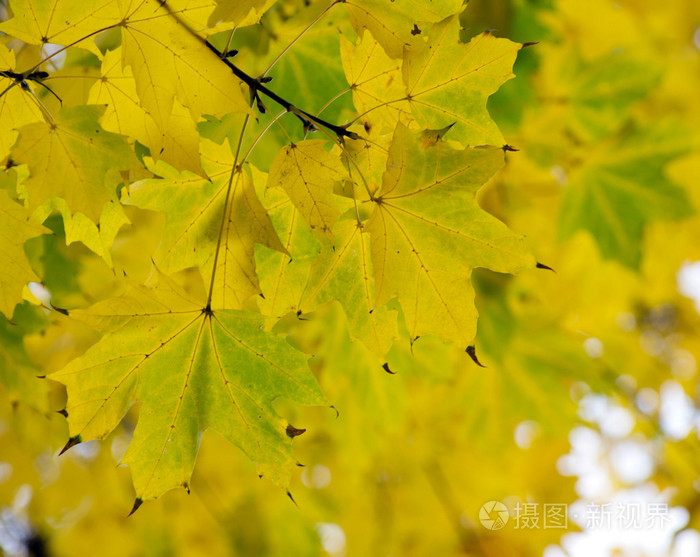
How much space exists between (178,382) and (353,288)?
290 millimetres

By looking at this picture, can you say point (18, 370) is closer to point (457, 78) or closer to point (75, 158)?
point (75, 158)

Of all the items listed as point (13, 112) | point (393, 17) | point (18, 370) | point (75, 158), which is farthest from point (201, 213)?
point (18, 370)

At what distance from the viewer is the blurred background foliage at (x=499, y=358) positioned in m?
1.62

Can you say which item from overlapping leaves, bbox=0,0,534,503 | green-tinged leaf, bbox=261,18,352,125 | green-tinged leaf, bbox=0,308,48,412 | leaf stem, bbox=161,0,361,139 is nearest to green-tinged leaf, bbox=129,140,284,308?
overlapping leaves, bbox=0,0,534,503

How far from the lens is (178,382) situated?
0.86 metres

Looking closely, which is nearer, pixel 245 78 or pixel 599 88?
pixel 245 78

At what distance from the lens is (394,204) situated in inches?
32.4

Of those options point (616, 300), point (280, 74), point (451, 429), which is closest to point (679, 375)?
point (616, 300)

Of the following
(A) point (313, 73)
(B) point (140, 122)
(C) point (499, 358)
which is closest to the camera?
(B) point (140, 122)

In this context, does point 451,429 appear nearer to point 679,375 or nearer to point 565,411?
point 565,411

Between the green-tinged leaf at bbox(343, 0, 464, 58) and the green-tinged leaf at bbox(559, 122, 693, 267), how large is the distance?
1254 millimetres

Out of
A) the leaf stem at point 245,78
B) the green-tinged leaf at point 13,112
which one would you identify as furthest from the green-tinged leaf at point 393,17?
the green-tinged leaf at point 13,112

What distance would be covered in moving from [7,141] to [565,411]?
6.53 ft

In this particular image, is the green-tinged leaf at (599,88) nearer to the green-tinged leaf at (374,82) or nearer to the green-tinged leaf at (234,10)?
the green-tinged leaf at (374,82)
